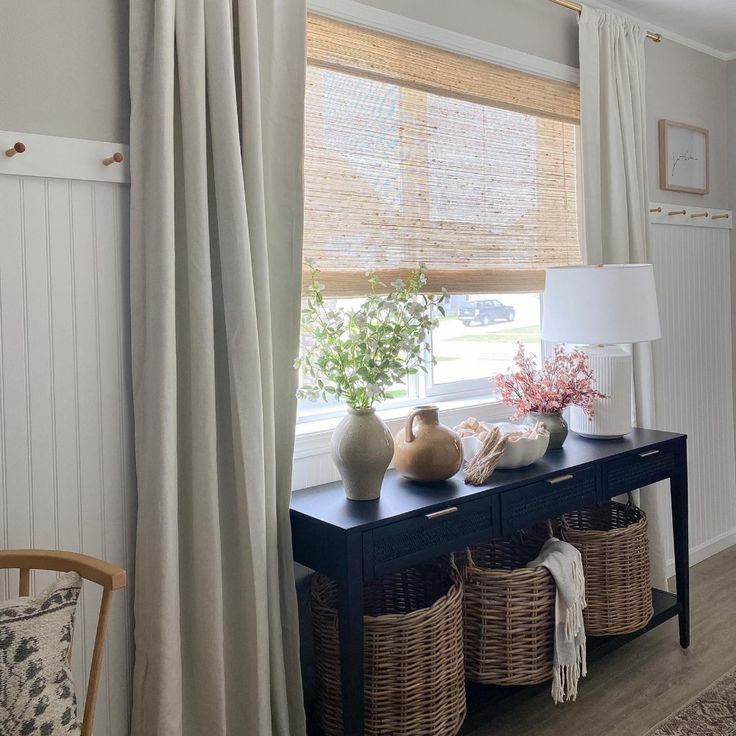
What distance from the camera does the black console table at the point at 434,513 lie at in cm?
188

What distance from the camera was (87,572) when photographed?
1.55 meters

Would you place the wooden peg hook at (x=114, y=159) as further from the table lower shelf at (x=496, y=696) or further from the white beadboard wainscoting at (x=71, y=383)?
the table lower shelf at (x=496, y=696)

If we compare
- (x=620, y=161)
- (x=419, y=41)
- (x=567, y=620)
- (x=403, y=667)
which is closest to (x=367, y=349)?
(x=403, y=667)

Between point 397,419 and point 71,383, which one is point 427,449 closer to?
point 397,419

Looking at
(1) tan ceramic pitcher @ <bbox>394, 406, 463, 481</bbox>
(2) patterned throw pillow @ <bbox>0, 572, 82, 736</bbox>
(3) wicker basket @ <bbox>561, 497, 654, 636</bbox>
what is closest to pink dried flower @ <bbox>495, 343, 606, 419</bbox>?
(3) wicker basket @ <bbox>561, 497, 654, 636</bbox>

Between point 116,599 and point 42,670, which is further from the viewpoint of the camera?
point 116,599

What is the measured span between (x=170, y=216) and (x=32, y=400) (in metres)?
0.52

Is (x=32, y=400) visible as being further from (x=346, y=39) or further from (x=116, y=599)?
(x=346, y=39)

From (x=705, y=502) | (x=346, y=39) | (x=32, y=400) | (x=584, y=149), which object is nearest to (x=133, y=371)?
(x=32, y=400)

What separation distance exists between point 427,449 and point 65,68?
133 centimetres

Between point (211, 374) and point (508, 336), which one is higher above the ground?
point (508, 336)

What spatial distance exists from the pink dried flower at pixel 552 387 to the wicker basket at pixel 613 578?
1.42 ft

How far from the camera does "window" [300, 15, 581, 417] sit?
2.36 metres

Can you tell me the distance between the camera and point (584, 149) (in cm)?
302
